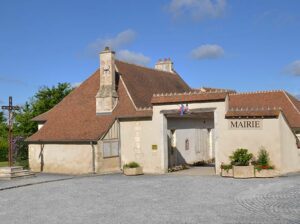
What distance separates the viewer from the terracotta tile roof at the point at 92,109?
26141 mm

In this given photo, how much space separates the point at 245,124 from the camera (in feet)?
72.9

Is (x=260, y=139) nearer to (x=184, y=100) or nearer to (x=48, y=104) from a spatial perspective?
(x=184, y=100)

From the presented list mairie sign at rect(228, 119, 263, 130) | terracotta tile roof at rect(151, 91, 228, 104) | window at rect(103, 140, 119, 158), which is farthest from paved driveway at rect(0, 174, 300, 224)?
terracotta tile roof at rect(151, 91, 228, 104)

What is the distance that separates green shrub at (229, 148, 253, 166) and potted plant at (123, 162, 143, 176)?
5.62 meters

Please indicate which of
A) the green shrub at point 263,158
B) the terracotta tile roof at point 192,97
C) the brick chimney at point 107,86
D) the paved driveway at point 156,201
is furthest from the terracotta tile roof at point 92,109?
the green shrub at point 263,158

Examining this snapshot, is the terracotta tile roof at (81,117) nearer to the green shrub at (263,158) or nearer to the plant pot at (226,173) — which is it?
the plant pot at (226,173)

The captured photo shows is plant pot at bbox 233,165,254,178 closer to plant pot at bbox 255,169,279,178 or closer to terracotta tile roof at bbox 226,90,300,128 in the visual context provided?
plant pot at bbox 255,169,279,178

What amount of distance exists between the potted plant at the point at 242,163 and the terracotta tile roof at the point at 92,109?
6034mm

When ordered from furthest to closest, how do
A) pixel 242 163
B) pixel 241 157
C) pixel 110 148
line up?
pixel 110 148
pixel 241 157
pixel 242 163

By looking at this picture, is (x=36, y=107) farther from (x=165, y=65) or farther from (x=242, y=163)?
(x=242, y=163)

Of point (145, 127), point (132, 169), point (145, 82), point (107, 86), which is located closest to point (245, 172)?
point (132, 169)

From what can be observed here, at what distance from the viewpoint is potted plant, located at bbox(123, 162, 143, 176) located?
78.7 feet

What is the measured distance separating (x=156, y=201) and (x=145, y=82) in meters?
17.1

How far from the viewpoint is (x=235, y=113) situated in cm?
2247
